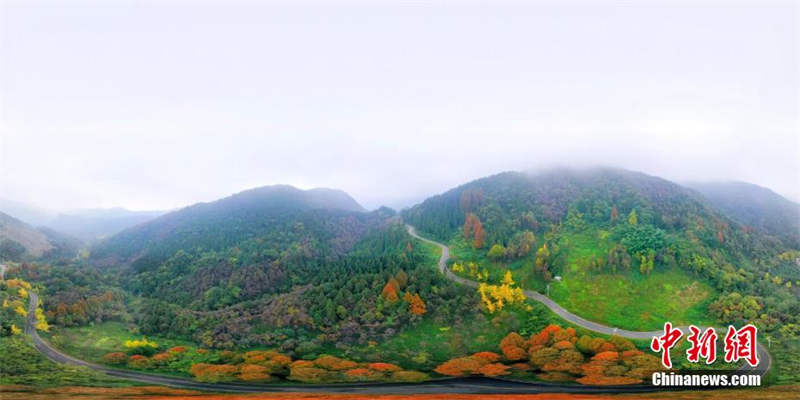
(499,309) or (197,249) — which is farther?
(197,249)

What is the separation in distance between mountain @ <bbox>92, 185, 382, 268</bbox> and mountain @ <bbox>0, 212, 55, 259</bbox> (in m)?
6.92

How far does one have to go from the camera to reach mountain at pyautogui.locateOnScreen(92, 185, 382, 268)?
55375 mm

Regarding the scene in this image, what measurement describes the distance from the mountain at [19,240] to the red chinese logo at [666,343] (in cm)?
7593

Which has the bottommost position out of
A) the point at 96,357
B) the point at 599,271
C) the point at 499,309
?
the point at 96,357

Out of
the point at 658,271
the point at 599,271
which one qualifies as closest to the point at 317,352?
the point at 599,271

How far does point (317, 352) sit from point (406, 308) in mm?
8669

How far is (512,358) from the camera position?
26.2 m

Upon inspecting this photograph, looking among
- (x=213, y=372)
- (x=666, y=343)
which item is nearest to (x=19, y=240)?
(x=213, y=372)

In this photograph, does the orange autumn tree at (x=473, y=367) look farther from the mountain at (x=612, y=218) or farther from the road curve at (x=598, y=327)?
the mountain at (x=612, y=218)

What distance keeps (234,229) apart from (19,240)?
29758 millimetres

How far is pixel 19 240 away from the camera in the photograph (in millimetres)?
50562

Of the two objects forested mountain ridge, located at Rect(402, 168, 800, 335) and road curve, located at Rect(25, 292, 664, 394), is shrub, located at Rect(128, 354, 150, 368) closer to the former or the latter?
road curve, located at Rect(25, 292, 664, 394)

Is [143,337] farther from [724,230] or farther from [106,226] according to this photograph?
[106,226]

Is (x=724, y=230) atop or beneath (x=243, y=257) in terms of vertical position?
atop
